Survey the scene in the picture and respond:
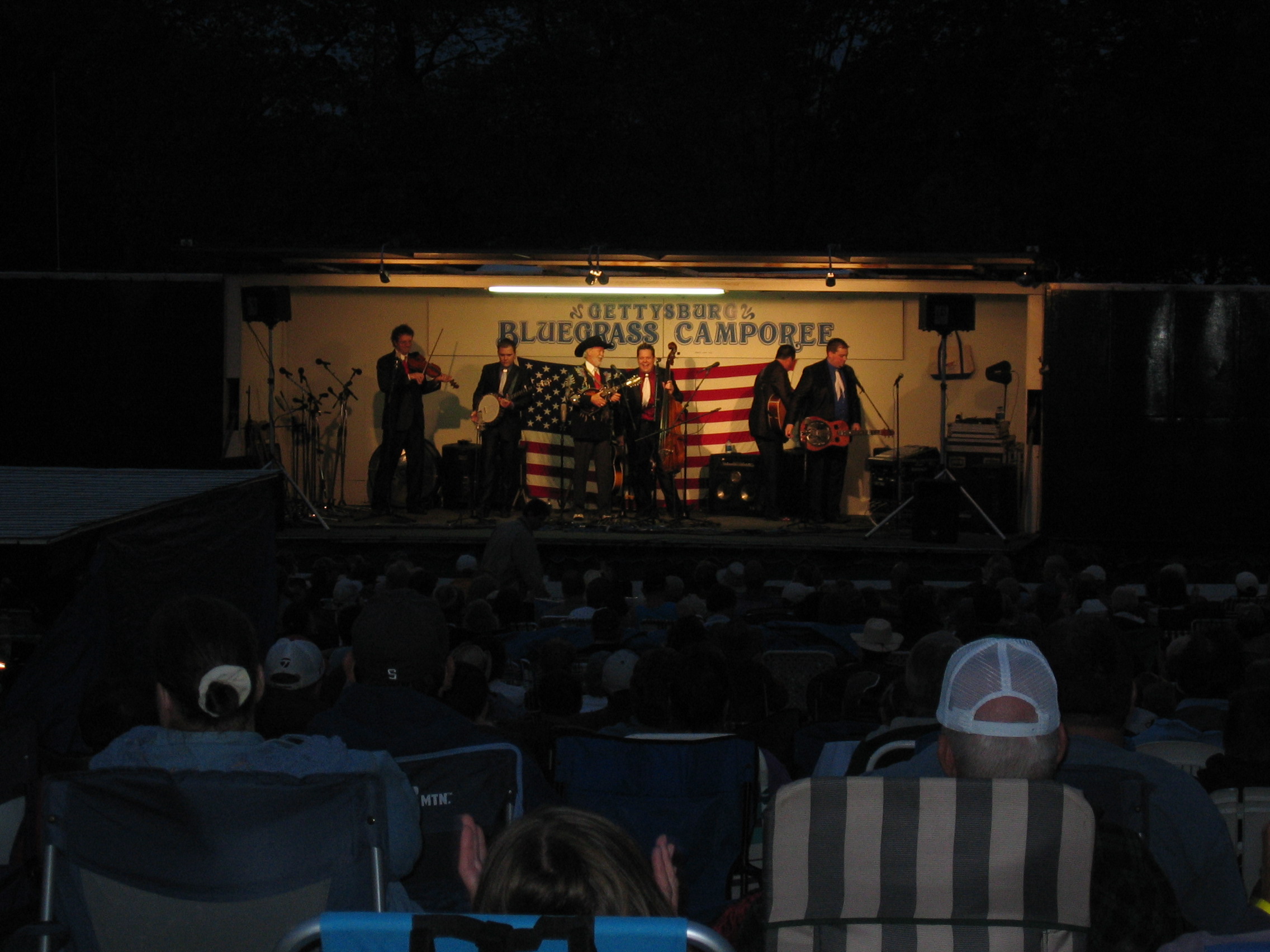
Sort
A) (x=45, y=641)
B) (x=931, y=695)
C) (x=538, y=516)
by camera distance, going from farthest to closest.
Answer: (x=538, y=516) → (x=45, y=641) → (x=931, y=695)

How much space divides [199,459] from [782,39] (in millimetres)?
14939

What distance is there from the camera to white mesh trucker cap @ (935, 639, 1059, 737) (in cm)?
229

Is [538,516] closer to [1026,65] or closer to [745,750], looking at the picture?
[745,750]

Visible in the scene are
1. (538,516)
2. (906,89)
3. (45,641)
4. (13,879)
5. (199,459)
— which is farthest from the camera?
(906,89)

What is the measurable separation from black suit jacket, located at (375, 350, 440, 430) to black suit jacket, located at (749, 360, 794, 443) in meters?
2.95

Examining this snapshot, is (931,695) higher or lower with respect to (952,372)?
lower


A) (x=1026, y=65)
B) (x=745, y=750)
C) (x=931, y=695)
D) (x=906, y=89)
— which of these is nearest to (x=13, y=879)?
(x=745, y=750)

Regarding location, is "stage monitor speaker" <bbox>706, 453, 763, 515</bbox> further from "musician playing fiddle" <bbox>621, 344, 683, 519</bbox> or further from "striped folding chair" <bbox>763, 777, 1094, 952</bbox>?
"striped folding chair" <bbox>763, 777, 1094, 952</bbox>

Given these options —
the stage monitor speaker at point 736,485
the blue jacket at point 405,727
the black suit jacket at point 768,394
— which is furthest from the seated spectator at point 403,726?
the stage monitor speaker at point 736,485

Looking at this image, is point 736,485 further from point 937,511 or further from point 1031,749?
point 1031,749

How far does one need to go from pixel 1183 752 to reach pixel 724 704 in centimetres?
120

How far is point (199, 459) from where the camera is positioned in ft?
40.5

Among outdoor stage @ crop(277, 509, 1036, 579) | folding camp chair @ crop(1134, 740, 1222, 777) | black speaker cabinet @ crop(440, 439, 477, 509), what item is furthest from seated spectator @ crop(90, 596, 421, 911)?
black speaker cabinet @ crop(440, 439, 477, 509)

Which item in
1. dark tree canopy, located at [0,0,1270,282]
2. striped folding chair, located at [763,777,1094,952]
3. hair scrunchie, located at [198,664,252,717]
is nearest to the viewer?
striped folding chair, located at [763,777,1094,952]
